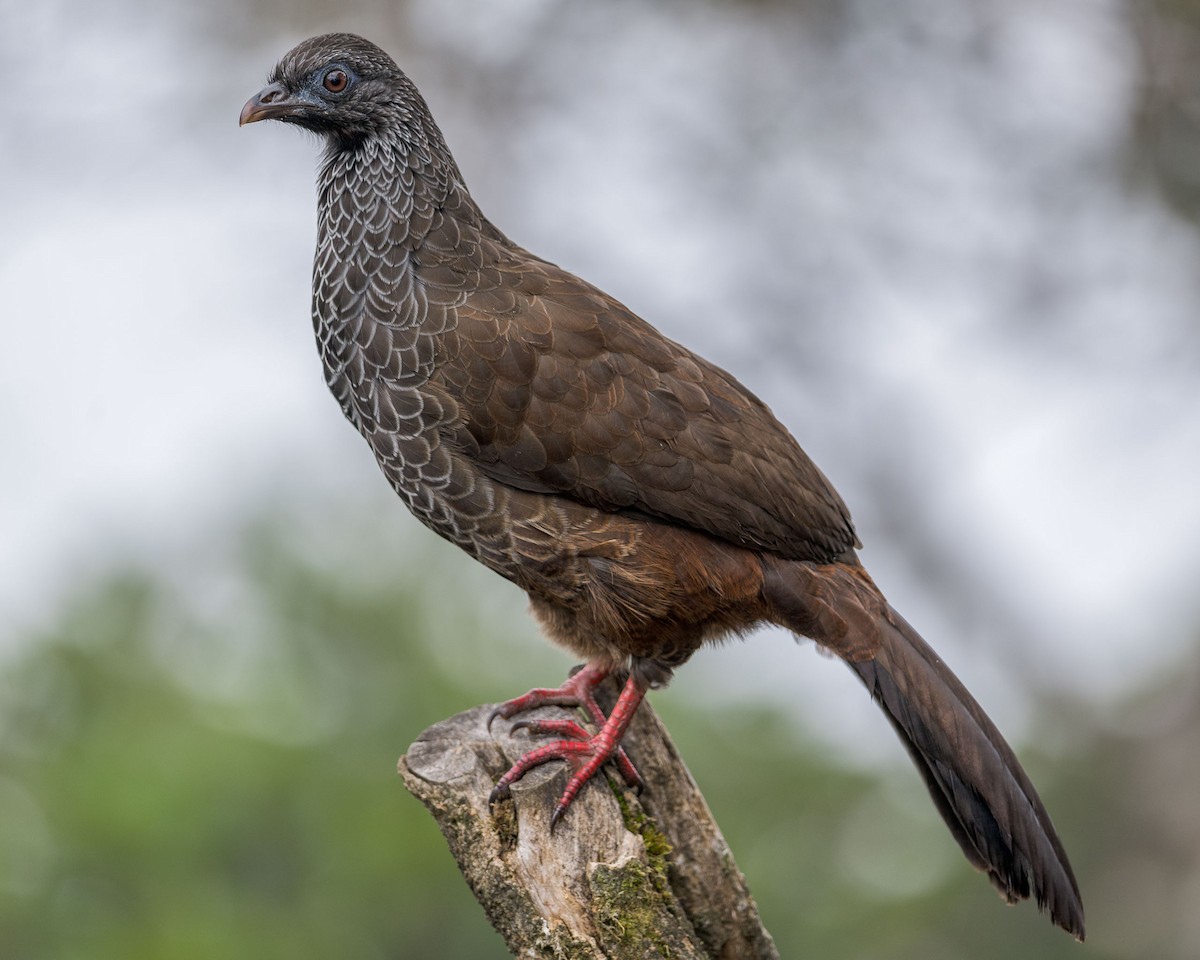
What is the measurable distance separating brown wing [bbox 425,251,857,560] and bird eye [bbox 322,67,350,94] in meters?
0.75

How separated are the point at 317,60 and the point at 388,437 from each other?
1195 mm

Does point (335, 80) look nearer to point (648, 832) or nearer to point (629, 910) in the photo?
point (648, 832)

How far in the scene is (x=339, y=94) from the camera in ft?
13.3

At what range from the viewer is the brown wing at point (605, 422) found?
3648 millimetres

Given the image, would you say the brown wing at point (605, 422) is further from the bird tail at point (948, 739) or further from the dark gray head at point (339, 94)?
the dark gray head at point (339, 94)

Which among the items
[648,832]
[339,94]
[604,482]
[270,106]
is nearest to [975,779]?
[648,832]

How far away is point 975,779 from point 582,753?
1.09 metres

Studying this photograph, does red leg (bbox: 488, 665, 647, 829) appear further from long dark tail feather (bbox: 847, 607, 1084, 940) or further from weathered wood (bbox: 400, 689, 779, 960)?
long dark tail feather (bbox: 847, 607, 1084, 940)

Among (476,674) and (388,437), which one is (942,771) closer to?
(388,437)

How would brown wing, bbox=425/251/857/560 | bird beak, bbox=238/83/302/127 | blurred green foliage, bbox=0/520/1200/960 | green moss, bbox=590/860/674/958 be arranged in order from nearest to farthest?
1. green moss, bbox=590/860/674/958
2. brown wing, bbox=425/251/857/560
3. bird beak, bbox=238/83/302/127
4. blurred green foliage, bbox=0/520/1200/960

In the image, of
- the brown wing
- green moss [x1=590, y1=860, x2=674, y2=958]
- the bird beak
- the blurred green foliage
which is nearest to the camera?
green moss [x1=590, y1=860, x2=674, y2=958]

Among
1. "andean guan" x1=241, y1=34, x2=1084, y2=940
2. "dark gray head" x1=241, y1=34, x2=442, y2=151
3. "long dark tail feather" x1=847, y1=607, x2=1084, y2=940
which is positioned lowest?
"long dark tail feather" x1=847, y1=607, x2=1084, y2=940

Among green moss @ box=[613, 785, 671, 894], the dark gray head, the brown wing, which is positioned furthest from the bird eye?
green moss @ box=[613, 785, 671, 894]

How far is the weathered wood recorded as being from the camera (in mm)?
3299
